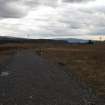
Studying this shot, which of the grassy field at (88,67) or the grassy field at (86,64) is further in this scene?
the grassy field at (86,64)

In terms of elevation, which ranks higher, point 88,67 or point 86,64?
point 88,67

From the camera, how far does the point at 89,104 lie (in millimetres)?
11555

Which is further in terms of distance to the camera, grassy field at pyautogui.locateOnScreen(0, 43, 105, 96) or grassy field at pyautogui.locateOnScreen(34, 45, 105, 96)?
grassy field at pyautogui.locateOnScreen(0, 43, 105, 96)

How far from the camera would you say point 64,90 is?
50.8 ft

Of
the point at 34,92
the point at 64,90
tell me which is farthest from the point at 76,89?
the point at 34,92

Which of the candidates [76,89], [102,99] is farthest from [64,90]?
[102,99]

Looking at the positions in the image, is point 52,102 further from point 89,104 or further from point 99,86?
point 99,86

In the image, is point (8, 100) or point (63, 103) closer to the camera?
point (63, 103)

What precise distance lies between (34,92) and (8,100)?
2291 millimetres

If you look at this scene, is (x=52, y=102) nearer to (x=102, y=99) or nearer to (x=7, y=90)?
(x=102, y=99)

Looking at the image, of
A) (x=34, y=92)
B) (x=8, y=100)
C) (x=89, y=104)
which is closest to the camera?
(x=89, y=104)

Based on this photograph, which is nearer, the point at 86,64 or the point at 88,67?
the point at 88,67

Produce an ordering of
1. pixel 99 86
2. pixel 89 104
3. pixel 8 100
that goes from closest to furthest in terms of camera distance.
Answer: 1. pixel 89 104
2. pixel 8 100
3. pixel 99 86

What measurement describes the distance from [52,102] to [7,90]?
432 centimetres
